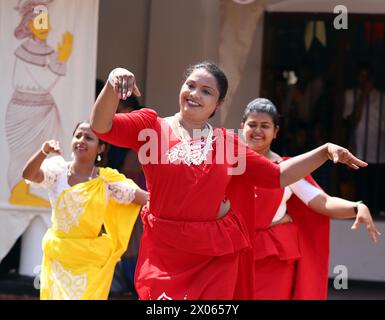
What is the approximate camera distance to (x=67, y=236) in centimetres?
546

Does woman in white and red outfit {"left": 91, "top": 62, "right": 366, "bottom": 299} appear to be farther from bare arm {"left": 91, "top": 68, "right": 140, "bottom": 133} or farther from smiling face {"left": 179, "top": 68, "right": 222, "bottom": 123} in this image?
bare arm {"left": 91, "top": 68, "right": 140, "bottom": 133}

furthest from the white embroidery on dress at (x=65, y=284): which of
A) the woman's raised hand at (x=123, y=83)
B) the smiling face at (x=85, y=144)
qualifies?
the woman's raised hand at (x=123, y=83)

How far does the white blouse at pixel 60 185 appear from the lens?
548 centimetres

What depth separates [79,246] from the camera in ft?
17.9

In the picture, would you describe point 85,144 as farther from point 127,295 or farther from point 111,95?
point 127,295

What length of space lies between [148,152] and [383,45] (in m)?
5.41

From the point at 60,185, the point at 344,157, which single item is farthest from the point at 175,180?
the point at 60,185

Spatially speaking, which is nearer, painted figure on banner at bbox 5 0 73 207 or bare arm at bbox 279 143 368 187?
bare arm at bbox 279 143 368 187

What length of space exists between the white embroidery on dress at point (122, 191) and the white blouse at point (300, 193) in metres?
0.97

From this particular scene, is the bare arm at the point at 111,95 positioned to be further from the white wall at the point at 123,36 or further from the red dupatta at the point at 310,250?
the white wall at the point at 123,36

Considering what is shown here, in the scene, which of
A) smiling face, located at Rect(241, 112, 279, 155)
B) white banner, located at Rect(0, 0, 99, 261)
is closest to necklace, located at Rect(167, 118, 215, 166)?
smiling face, located at Rect(241, 112, 279, 155)

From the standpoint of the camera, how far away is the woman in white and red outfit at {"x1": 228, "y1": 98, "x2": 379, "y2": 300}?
505cm

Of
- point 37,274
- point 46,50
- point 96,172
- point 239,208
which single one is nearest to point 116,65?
point 46,50

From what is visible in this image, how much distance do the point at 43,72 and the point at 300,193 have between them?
264 cm
